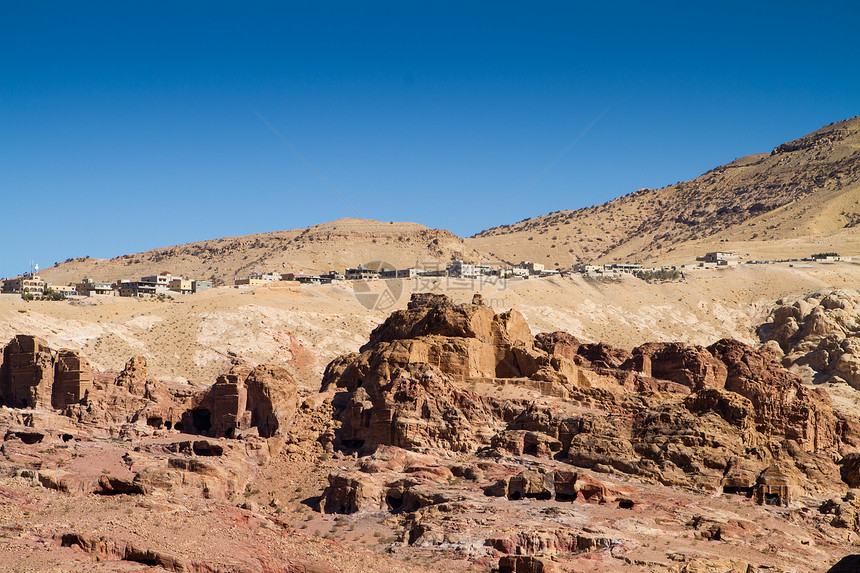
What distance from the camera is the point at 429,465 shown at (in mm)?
53969

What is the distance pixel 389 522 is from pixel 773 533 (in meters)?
14.2

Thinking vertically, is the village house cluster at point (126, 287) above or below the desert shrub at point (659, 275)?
below

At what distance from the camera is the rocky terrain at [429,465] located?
128ft

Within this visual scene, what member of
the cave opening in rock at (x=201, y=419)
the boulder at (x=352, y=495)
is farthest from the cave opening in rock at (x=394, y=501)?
the cave opening in rock at (x=201, y=419)

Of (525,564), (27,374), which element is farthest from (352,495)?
(27,374)

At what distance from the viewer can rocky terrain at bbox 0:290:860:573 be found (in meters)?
39.0

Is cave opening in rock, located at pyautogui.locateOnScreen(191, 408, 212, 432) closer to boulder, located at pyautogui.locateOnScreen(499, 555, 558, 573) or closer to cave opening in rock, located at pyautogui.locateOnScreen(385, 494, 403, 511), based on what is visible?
cave opening in rock, located at pyautogui.locateOnScreen(385, 494, 403, 511)

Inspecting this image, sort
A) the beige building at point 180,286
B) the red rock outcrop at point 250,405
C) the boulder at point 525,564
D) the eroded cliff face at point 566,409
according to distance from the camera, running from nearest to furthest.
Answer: the boulder at point 525,564 → the eroded cliff face at point 566,409 → the red rock outcrop at point 250,405 → the beige building at point 180,286

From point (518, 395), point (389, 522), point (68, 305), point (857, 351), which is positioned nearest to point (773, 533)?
point (389, 522)

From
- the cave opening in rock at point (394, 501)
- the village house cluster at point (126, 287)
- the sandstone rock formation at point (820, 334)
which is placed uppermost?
the village house cluster at point (126, 287)

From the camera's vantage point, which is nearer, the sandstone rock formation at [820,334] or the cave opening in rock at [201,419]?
the cave opening in rock at [201,419]

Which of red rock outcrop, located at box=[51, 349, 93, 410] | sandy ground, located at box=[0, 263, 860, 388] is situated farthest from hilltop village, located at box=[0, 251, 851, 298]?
red rock outcrop, located at box=[51, 349, 93, 410]

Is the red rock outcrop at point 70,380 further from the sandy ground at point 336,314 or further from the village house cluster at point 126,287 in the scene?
the village house cluster at point 126,287

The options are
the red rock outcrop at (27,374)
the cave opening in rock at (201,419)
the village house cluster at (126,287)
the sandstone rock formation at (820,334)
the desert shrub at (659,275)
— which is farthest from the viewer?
the desert shrub at (659,275)
